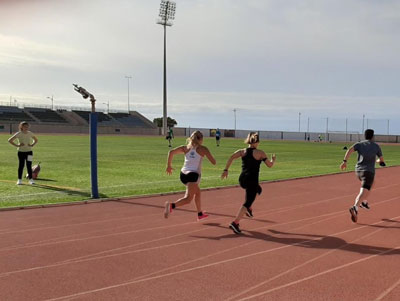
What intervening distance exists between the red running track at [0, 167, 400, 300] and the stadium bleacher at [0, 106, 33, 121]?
282ft

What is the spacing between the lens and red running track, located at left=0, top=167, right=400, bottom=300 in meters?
4.77

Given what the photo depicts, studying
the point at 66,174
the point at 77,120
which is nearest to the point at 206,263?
the point at 66,174

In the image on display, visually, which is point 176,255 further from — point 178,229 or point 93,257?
point 178,229

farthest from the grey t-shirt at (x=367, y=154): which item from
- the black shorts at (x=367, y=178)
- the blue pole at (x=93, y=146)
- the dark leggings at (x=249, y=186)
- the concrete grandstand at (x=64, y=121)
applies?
the concrete grandstand at (x=64, y=121)

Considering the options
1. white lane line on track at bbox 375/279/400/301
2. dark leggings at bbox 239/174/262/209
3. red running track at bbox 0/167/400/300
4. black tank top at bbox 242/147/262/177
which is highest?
black tank top at bbox 242/147/262/177

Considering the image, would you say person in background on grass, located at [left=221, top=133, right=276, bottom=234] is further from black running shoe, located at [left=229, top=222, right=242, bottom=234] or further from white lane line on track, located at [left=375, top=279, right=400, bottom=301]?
white lane line on track, located at [left=375, top=279, right=400, bottom=301]

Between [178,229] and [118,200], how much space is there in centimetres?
321

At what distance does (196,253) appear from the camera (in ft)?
20.2

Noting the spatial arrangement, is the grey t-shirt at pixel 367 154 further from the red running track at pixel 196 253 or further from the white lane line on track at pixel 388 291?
the white lane line on track at pixel 388 291

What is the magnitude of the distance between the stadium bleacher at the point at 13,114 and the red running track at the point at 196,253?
3386 inches

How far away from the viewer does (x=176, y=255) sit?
6027mm

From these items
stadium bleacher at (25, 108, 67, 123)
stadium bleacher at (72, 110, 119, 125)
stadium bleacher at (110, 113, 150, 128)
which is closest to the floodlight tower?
stadium bleacher at (25, 108, 67, 123)

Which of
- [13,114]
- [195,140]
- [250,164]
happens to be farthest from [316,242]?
[13,114]

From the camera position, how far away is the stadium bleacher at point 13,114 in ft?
289
